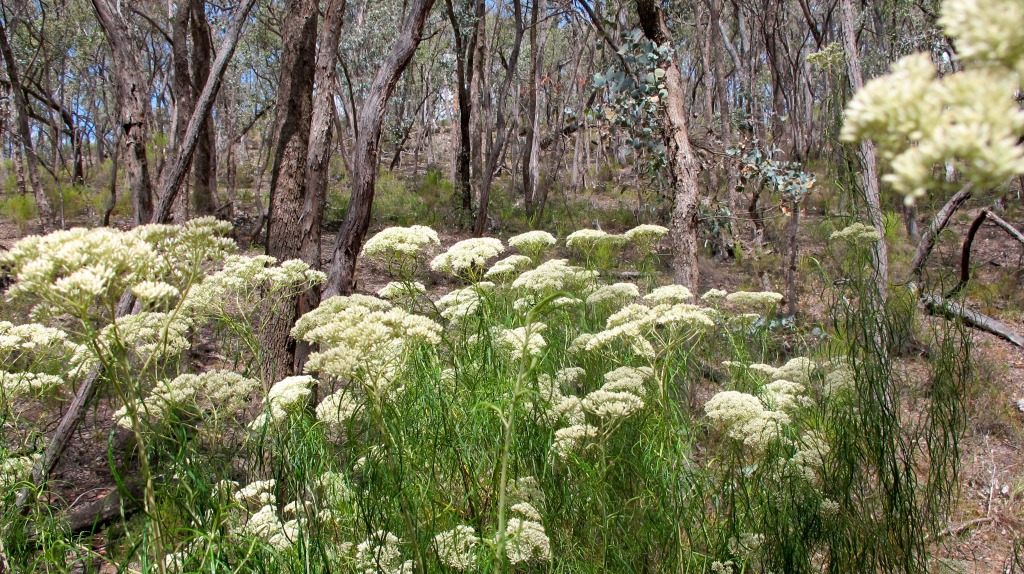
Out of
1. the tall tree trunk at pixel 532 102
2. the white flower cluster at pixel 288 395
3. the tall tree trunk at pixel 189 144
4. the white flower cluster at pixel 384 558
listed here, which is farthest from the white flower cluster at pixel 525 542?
the tall tree trunk at pixel 532 102

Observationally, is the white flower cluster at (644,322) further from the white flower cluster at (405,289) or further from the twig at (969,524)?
the twig at (969,524)

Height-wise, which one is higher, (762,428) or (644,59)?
(644,59)

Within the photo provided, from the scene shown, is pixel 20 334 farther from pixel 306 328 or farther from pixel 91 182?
pixel 91 182

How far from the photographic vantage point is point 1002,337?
7625 millimetres

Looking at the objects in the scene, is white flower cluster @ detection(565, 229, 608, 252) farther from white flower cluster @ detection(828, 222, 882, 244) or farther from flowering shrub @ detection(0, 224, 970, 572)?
white flower cluster @ detection(828, 222, 882, 244)

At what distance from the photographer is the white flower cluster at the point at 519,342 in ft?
7.88

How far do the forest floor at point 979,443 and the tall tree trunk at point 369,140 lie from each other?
5.77 feet

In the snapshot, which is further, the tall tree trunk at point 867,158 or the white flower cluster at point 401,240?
the tall tree trunk at point 867,158

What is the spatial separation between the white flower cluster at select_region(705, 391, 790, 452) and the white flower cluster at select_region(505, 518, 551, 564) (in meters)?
0.86

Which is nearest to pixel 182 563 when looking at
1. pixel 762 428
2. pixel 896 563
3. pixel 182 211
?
pixel 762 428

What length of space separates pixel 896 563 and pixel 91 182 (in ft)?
70.4

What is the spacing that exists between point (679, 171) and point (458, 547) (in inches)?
116

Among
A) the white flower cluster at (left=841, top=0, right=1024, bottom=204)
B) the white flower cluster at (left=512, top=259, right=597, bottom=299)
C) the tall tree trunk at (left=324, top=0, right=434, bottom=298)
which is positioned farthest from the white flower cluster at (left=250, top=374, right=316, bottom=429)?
the white flower cluster at (left=841, top=0, right=1024, bottom=204)

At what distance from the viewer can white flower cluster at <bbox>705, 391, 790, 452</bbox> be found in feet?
8.44
